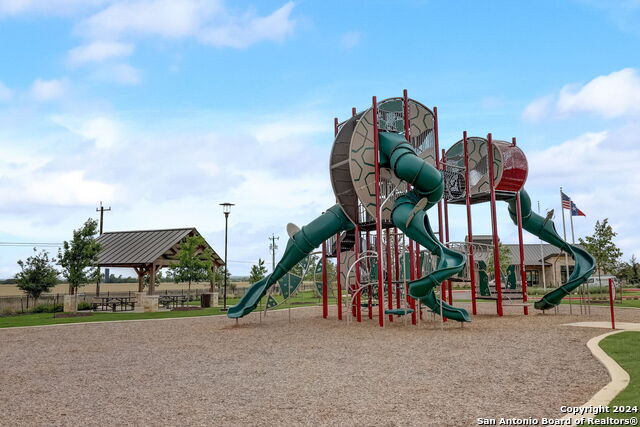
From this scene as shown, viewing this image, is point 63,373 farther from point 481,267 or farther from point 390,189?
point 481,267

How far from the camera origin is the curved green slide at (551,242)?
19969 mm

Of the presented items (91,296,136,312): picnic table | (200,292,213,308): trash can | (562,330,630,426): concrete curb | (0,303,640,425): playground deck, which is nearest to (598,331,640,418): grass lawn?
(562,330,630,426): concrete curb

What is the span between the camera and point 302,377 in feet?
28.7

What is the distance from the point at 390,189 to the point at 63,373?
→ 1217cm

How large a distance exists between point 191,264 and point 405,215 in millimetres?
20980

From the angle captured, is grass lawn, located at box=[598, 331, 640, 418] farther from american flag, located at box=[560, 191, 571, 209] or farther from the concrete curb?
american flag, located at box=[560, 191, 571, 209]

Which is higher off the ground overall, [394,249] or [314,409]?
[394,249]

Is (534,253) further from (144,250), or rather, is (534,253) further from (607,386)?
(607,386)

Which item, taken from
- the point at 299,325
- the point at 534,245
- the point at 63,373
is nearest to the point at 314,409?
the point at 63,373

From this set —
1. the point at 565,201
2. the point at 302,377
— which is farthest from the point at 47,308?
the point at 565,201

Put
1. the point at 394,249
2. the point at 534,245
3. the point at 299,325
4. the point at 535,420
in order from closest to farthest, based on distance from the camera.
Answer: the point at 535,420 < the point at 299,325 < the point at 394,249 < the point at 534,245

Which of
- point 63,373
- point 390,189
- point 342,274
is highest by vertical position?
point 390,189

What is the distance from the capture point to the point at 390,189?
723 inches

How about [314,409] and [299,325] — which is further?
[299,325]
